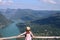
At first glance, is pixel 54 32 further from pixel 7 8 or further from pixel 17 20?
pixel 7 8

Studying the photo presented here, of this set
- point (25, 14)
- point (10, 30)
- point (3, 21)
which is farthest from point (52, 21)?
point (3, 21)

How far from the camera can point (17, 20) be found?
23.7ft

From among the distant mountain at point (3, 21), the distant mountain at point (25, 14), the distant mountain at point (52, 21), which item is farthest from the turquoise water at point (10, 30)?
the distant mountain at point (52, 21)

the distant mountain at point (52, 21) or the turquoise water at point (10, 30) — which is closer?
the turquoise water at point (10, 30)

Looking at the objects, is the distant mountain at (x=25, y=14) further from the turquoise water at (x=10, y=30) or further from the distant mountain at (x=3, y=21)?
the turquoise water at (x=10, y=30)

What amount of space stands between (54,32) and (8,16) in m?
1.72

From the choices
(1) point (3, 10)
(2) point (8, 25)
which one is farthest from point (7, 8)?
(2) point (8, 25)

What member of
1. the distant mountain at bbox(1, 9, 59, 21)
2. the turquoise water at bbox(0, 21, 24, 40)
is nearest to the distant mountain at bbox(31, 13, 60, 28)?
the distant mountain at bbox(1, 9, 59, 21)

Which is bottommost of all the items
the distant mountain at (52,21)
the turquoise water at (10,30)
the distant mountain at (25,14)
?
the turquoise water at (10,30)

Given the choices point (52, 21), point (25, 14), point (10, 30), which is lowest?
point (10, 30)

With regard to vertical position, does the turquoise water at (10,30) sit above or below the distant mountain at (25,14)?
below

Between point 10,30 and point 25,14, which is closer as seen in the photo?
point 10,30

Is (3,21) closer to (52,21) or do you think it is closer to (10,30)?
(10,30)

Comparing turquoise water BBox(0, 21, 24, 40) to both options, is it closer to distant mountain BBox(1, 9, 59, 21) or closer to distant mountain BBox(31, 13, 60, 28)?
distant mountain BBox(1, 9, 59, 21)
